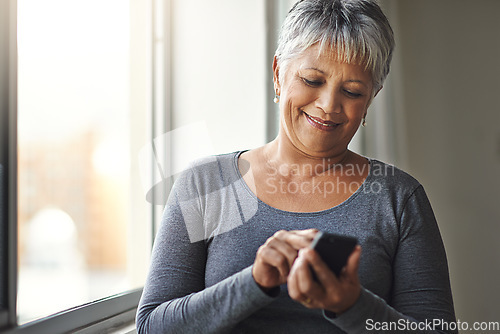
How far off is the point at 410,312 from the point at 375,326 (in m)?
0.14

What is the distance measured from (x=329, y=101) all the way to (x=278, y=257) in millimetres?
374

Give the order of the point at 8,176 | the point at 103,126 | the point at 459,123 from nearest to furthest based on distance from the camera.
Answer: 1. the point at 8,176
2. the point at 103,126
3. the point at 459,123

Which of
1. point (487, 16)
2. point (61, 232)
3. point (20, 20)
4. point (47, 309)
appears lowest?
point (47, 309)

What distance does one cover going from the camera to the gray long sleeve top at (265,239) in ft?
2.86

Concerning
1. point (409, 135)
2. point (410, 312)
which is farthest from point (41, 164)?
point (409, 135)

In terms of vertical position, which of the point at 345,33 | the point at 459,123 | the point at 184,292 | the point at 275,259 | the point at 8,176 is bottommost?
the point at 184,292

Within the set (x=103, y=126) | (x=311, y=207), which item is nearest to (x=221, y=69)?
(x=103, y=126)

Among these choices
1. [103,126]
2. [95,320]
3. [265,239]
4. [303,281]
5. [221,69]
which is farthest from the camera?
[221,69]

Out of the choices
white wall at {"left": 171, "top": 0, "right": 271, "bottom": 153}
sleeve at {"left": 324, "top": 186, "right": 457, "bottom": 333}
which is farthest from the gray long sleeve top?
white wall at {"left": 171, "top": 0, "right": 271, "bottom": 153}

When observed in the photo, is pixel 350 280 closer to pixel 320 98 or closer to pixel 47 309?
pixel 320 98

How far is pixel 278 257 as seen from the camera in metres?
0.71

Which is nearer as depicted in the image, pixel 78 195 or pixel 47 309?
pixel 47 309

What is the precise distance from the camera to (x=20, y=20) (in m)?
0.90

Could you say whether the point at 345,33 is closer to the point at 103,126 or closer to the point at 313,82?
the point at 313,82
